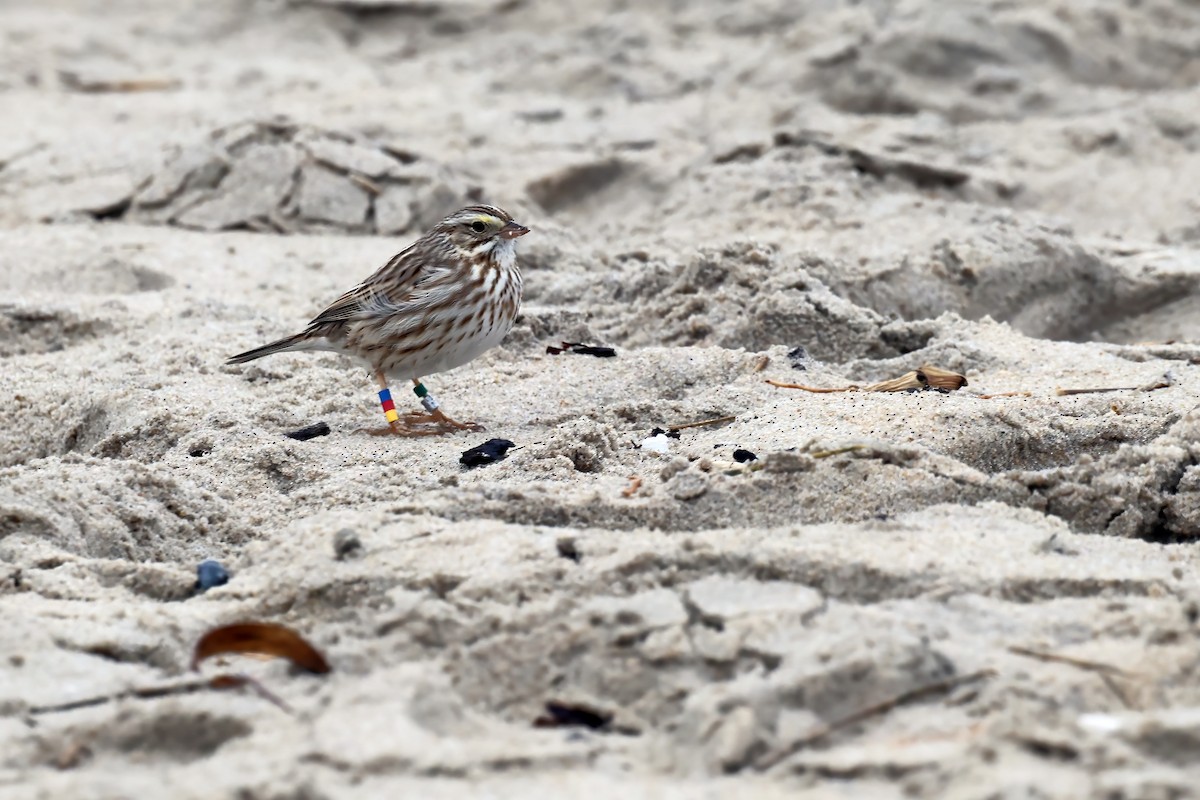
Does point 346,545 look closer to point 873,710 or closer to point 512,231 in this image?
point 873,710

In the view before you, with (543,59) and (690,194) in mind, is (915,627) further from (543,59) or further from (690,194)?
(543,59)

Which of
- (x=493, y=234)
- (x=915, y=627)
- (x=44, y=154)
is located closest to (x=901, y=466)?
(x=915, y=627)

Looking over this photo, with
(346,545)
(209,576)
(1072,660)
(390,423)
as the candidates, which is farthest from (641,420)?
(1072,660)

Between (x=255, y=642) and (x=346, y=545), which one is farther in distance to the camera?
(x=346, y=545)

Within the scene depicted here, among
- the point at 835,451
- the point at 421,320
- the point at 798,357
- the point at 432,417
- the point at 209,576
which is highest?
the point at 835,451

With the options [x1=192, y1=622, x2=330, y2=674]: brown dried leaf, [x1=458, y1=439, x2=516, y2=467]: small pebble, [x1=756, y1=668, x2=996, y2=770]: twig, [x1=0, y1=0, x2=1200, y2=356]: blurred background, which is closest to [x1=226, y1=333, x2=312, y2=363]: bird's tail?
[x1=458, y1=439, x2=516, y2=467]: small pebble

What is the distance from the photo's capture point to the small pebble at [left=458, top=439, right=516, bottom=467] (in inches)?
210

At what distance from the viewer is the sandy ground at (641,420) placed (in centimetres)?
336

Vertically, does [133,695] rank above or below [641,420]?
above

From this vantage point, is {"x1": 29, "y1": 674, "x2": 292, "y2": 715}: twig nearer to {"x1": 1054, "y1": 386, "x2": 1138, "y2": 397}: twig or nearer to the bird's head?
{"x1": 1054, "y1": 386, "x2": 1138, "y2": 397}: twig

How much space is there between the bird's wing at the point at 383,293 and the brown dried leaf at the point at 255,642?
2726mm

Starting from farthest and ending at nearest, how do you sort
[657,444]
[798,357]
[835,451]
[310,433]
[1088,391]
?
1. [798,357]
2. [310,433]
3. [1088,391]
4. [657,444]
5. [835,451]

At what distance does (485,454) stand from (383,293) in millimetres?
1431

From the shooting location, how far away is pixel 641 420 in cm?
567
